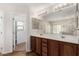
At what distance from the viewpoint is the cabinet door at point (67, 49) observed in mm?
1971

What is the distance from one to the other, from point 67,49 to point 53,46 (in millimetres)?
268

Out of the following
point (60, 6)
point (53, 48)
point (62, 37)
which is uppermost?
point (60, 6)

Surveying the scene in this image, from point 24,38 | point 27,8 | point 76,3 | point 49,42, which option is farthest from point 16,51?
point 76,3

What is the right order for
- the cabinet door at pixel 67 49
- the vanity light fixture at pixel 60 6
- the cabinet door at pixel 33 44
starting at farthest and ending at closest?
the cabinet door at pixel 33 44, the vanity light fixture at pixel 60 6, the cabinet door at pixel 67 49

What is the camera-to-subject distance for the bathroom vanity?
1.99m

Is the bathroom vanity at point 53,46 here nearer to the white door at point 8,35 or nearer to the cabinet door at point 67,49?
the cabinet door at point 67,49

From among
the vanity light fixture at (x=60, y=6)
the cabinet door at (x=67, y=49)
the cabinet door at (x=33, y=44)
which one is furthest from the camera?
the cabinet door at (x=33, y=44)

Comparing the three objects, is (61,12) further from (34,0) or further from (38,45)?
(38,45)

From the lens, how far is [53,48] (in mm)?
2172

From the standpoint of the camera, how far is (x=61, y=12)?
82.3 inches

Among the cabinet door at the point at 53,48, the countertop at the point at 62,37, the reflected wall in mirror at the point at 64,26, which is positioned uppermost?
the reflected wall in mirror at the point at 64,26

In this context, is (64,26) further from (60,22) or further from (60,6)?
(60,6)

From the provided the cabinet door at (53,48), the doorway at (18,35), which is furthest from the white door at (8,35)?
the cabinet door at (53,48)

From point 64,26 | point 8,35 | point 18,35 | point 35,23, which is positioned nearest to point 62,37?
point 64,26
